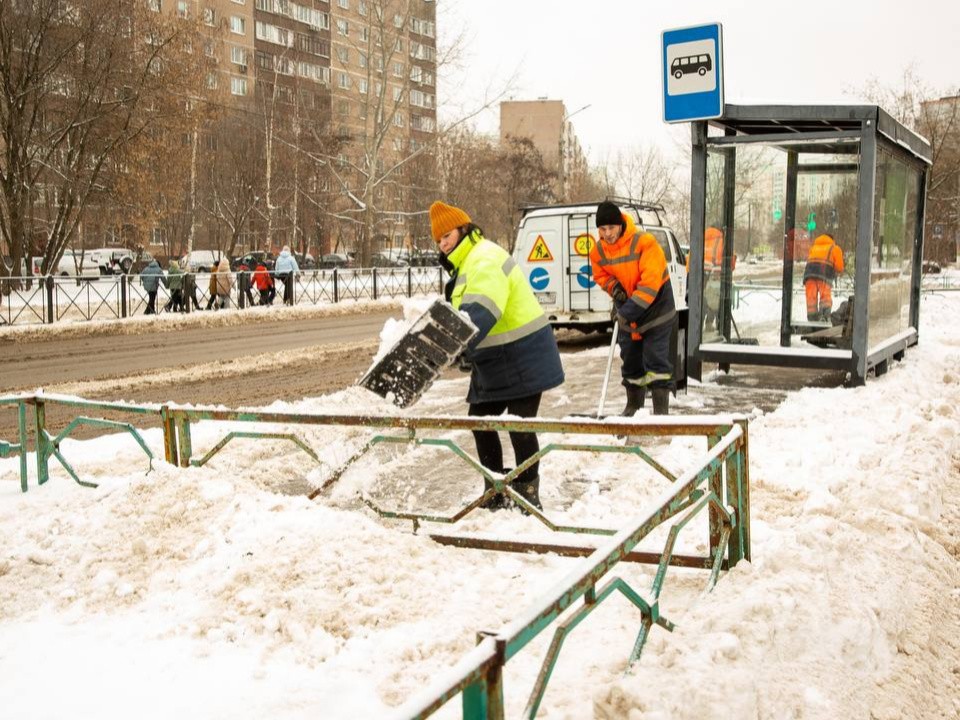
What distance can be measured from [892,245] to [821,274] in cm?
116

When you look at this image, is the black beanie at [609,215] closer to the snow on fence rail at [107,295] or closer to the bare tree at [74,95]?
the snow on fence rail at [107,295]

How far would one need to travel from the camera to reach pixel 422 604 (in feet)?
13.1

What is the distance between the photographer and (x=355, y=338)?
1742cm

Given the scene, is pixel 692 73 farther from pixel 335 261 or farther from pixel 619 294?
pixel 335 261

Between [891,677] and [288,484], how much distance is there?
13.9 feet

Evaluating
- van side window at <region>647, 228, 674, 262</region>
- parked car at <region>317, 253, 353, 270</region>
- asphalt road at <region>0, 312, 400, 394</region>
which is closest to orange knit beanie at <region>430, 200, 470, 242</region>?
asphalt road at <region>0, 312, 400, 394</region>

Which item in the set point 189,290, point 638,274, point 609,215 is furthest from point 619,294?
point 189,290

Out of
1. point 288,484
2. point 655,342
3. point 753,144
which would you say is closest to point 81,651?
point 288,484

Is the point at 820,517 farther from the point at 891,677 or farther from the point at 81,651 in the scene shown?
the point at 81,651

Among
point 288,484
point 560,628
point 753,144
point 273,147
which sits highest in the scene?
point 273,147

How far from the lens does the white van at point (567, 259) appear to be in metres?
14.7

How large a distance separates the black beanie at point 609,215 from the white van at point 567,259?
23.1 feet

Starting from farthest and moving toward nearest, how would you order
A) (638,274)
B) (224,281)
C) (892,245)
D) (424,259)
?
(424,259)
(224,281)
(892,245)
(638,274)

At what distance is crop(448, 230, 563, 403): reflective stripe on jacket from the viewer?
16.9ft
